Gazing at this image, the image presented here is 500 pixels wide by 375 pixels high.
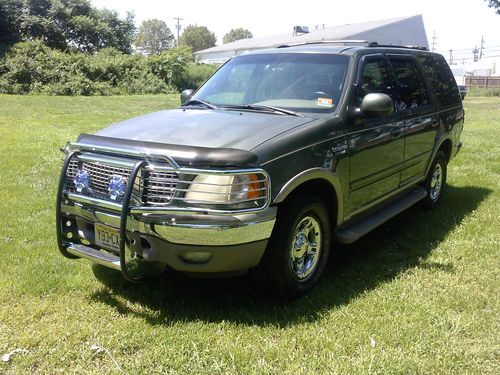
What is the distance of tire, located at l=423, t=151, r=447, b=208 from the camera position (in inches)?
248

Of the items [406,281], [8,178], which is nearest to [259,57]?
[406,281]

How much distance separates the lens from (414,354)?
3.14 m

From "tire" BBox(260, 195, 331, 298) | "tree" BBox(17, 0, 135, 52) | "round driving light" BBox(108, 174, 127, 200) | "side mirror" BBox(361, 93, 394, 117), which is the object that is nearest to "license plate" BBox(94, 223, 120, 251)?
"round driving light" BBox(108, 174, 127, 200)

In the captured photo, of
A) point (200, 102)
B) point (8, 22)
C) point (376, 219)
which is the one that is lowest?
point (376, 219)

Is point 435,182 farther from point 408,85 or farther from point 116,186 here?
point 116,186

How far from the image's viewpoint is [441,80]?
255 inches

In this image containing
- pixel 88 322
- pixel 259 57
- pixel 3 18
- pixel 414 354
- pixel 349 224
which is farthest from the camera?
pixel 3 18

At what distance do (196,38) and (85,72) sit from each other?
278 ft

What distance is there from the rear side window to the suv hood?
112 inches

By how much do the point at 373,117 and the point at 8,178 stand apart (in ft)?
18.1

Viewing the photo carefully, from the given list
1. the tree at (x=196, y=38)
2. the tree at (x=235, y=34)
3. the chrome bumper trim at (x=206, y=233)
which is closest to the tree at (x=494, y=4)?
the chrome bumper trim at (x=206, y=233)

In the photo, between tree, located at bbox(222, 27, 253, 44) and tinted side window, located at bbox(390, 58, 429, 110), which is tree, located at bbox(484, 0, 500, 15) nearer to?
tinted side window, located at bbox(390, 58, 429, 110)

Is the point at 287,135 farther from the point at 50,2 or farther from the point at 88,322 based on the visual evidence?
the point at 50,2

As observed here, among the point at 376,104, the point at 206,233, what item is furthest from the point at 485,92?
the point at 206,233
